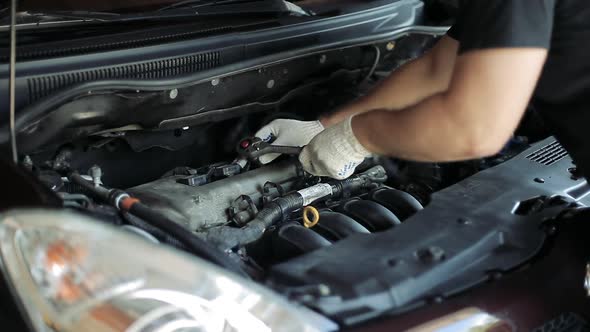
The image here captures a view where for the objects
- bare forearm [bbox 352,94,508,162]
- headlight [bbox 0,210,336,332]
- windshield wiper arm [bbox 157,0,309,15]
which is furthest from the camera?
windshield wiper arm [bbox 157,0,309,15]

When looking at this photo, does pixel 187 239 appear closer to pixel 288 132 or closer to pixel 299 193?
pixel 299 193

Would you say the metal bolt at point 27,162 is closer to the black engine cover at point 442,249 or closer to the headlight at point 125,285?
the headlight at point 125,285

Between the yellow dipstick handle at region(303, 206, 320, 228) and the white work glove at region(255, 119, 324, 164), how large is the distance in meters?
0.27

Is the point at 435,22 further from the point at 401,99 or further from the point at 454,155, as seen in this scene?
the point at 454,155

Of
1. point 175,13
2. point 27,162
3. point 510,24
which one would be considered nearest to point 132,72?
point 27,162

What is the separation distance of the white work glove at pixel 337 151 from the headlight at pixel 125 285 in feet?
1.70

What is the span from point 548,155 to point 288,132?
66 centimetres

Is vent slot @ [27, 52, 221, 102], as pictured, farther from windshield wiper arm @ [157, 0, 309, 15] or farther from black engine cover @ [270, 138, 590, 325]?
black engine cover @ [270, 138, 590, 325]

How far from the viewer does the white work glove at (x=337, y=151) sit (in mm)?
1488

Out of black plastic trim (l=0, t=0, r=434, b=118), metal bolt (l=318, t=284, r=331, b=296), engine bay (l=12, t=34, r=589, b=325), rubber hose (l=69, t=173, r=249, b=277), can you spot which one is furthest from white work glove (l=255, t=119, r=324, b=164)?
metal bolt (l=318, t=284, r=331, b=296)

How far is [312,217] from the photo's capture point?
1.44 meters

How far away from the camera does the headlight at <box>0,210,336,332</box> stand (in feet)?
3.30

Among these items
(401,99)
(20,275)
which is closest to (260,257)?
(20,275)

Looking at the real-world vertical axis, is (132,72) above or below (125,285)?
above
